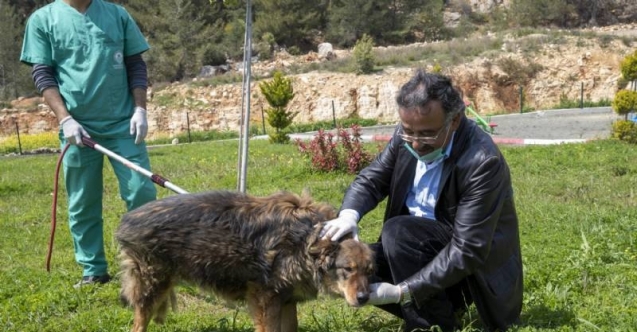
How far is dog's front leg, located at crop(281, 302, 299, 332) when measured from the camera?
166 inches

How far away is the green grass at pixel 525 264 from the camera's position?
454cm

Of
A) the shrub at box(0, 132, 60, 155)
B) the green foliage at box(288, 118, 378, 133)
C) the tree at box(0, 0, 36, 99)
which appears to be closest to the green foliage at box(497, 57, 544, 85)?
the green foliage at box(288, 118, 378, 133)

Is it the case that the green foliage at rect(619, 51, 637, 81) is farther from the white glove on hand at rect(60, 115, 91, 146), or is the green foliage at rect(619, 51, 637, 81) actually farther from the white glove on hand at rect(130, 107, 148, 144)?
the white glove on hand at rect(60, 115, 91, 146)

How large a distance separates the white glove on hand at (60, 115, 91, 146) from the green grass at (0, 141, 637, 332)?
120cm

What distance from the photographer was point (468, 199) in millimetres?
3805

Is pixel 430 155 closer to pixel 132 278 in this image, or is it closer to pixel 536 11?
pixel 132 278

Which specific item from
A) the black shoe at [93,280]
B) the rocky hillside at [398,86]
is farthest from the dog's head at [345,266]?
the rocky hillside at [398,86]

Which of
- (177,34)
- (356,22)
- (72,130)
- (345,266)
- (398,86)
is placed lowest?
(398,86)

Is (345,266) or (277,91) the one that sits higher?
(277,91)

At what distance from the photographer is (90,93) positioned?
5332 mm

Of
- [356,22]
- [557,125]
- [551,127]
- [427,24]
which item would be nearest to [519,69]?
[557,125]

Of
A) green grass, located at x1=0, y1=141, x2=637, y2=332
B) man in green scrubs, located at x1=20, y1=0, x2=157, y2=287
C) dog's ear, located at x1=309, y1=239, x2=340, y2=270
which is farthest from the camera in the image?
man in green scrubs, located at x1=20, y1=0, x2=157, y2=287

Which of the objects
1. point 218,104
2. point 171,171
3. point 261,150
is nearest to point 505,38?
point 218,104

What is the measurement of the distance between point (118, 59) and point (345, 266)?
9.26 feet
